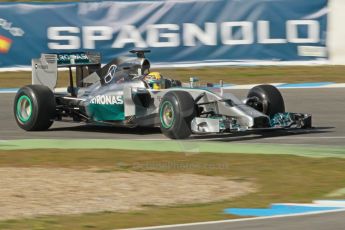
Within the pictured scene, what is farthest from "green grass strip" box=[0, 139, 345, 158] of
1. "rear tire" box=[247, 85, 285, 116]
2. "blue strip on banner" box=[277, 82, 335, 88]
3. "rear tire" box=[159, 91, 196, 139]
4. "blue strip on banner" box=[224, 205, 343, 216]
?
"blue strip on banner" box=[277, 82, 335, 88]

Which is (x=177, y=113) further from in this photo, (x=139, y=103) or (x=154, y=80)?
(x=154, y=80)

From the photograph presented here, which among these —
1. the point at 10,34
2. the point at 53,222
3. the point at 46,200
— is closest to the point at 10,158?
the point at 46,200

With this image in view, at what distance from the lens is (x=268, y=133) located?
14836 mm

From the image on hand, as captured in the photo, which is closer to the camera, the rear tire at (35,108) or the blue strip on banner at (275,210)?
the blue strip on banner at (275,210)

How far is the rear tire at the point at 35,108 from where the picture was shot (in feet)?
50.7

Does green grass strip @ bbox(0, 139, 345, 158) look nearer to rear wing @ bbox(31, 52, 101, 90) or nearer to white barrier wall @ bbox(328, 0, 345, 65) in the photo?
rear wing @ bbox(31, 52, 101, 90)

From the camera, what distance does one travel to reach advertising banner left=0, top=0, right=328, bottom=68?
80.7 ft

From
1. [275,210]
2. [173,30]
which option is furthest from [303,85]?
[275,210]

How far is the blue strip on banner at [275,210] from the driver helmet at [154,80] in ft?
19.2

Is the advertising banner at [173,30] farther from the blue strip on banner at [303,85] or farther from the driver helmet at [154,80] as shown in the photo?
the driver helmet at [154,80]

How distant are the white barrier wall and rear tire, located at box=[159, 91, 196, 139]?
35.8 feet

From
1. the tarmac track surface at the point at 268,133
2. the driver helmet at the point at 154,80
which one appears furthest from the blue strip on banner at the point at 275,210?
the driver helmet at the point at 154,80

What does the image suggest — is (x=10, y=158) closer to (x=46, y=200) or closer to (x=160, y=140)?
(x=160, y=140)

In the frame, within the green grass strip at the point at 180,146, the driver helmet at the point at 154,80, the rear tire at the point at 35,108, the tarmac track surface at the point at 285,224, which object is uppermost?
the driver helmet at the point at 154,80
